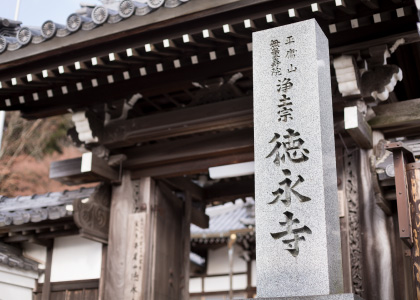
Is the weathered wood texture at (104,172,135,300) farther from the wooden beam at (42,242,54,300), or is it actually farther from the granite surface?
the granite surface

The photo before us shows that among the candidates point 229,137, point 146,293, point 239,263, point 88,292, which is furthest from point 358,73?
point 239,263

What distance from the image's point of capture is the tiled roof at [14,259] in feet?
27.9

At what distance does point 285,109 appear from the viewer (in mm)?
4852

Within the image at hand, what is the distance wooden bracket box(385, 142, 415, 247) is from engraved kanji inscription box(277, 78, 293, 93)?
1.54 metres

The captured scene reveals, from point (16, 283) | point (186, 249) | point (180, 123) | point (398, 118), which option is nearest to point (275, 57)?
point (398, 118)

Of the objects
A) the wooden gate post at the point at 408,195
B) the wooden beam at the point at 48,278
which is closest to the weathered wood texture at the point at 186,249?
the wooden beam at the point at 48,278

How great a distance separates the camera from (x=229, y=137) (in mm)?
7895

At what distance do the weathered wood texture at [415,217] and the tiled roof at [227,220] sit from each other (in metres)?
8.48

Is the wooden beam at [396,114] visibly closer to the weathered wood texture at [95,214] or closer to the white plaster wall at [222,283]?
the weathered wood texture at [95,214]

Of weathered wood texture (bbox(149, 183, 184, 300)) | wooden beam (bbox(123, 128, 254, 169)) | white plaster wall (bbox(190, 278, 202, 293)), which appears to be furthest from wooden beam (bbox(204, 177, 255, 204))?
white plaster wall (bbox(190, 278, 202, 293))

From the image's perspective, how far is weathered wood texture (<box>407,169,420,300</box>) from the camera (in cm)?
556

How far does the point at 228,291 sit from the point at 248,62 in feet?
32.2

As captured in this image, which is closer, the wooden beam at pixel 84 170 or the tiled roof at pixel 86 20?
the tiled roof at pixel 86 20

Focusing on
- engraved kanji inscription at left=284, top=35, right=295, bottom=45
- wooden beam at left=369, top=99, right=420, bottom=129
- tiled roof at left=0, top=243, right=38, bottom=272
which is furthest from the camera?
tiled roof at left=0, top=243, right=38, bottom=272
